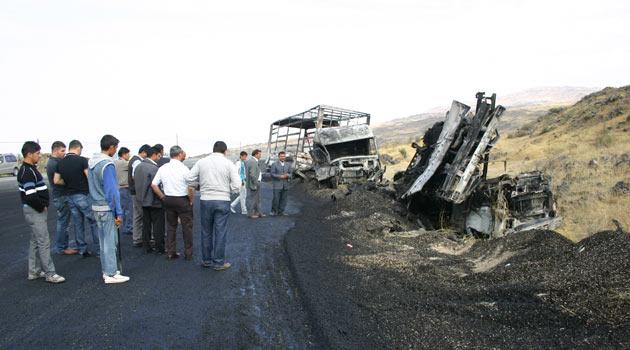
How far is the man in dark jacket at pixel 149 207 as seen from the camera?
25.4 feet

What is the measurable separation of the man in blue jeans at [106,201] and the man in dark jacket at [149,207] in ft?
5.61

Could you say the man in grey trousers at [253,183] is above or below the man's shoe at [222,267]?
above

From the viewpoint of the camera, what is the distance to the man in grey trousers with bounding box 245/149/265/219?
38.0 ft

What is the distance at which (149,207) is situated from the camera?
7.81 meters

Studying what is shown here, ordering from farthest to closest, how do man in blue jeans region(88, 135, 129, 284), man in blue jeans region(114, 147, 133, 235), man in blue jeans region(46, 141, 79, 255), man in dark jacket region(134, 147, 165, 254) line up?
man in blue jeans region(114, 147, 133, 235), man in dark jacket region(134, 147, 165, 254), man in blue jeans region(46, 141, 79, 255), man in blue jeans region(88, 135, 129, 284)

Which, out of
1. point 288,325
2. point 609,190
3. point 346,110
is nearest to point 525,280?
point 288,325

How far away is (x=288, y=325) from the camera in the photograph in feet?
14.9

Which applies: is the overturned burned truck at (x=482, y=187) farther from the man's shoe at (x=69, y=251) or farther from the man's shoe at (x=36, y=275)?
the man's shoe at (x=36, y=275)

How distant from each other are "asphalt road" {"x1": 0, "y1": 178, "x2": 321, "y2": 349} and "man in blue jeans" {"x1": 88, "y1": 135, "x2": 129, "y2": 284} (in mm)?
329

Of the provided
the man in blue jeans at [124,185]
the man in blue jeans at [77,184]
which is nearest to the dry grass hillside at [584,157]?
the man in blue jeans at [124,185]

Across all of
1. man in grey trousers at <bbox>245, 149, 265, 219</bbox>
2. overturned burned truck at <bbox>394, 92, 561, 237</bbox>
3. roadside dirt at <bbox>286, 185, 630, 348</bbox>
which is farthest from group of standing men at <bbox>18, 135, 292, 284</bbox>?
overturned burned truck at <bbox>394, 92, 561, 237</bbox>

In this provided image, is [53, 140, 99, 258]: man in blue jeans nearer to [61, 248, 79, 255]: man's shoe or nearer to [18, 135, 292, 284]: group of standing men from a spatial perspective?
[18, 135, 292, 284]: group of standing men

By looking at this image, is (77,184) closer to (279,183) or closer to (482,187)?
(279,183)

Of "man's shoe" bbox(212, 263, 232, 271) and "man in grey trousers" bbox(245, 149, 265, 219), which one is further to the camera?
"man in grey trousers" bbox(245, 149, 265, 219)
